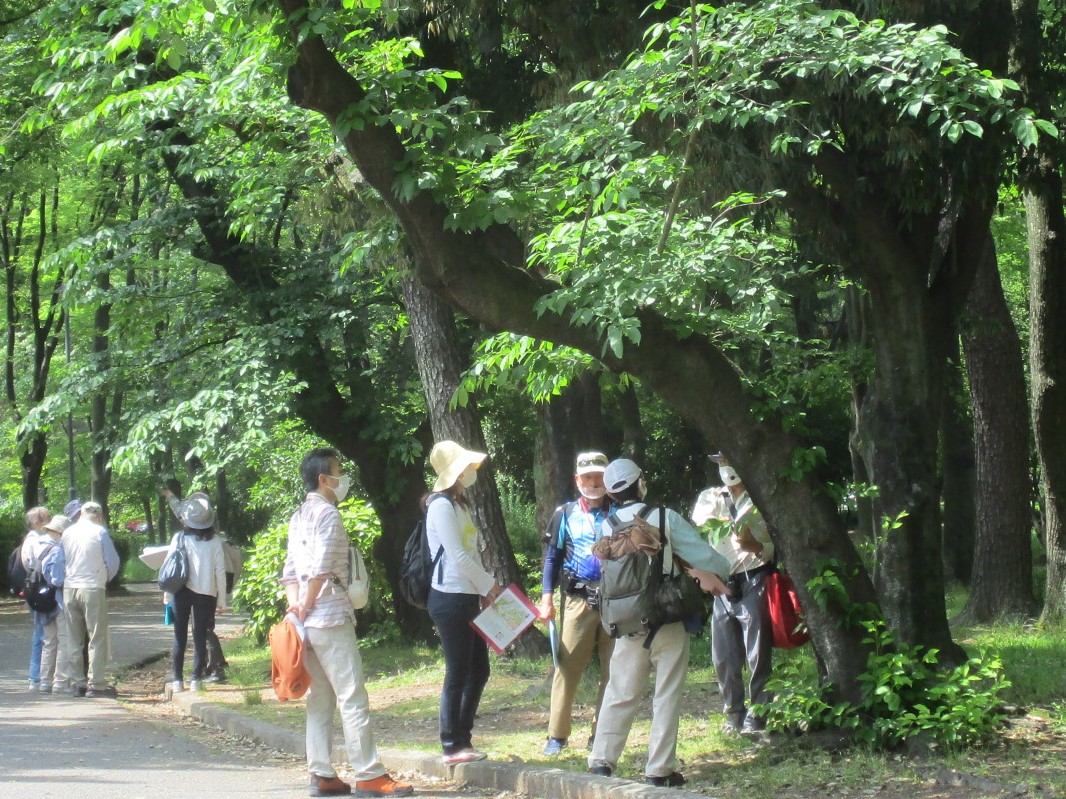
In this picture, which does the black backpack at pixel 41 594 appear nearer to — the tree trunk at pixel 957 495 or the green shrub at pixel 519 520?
the tree trunk at pixel 957 495

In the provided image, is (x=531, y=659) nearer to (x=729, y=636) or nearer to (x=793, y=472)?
(x=729, y=636)

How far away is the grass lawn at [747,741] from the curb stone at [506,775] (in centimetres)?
32

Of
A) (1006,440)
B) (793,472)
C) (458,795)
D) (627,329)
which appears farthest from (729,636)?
(1006,440)

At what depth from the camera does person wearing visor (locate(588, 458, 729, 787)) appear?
271 inches

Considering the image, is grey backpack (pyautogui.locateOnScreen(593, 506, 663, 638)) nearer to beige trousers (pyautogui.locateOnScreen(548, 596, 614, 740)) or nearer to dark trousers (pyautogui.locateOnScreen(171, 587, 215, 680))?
beige trousers (pyautogui.locateOnScreen(548, 596, 614, 740))

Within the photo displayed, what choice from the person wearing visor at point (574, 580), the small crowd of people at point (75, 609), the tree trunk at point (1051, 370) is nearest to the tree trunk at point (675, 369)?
the person wearing visor at point (574, 580)

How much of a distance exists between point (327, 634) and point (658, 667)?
74.7 inches

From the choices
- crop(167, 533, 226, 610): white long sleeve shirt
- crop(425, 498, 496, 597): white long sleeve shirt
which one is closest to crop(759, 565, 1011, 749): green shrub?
crop(425, 498, 496, 597): white long sleeve shirt

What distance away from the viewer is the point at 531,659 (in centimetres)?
1254

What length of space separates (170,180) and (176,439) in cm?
409

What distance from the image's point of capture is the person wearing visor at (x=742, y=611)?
8.50 metres

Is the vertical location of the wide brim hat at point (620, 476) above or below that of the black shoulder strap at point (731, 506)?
above

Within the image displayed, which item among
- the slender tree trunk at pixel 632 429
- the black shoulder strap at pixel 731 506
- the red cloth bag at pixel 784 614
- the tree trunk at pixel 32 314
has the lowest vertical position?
the red cloth bag at pixel 784 614

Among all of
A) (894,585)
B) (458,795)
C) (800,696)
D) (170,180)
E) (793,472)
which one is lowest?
(458,795)
